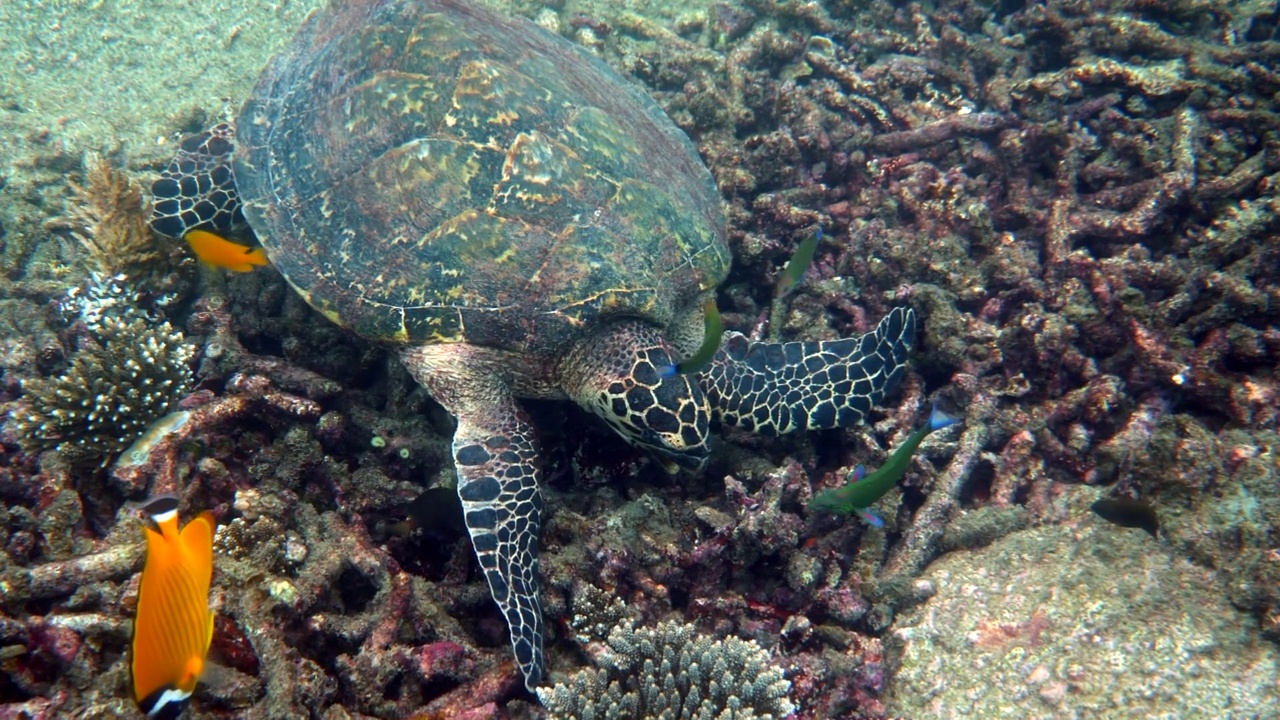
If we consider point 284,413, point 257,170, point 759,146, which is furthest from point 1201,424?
point 257,170

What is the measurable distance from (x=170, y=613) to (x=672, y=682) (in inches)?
75.5

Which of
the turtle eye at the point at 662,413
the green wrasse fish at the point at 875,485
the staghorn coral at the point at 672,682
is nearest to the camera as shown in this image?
the staghorn coral at the point at 672,682

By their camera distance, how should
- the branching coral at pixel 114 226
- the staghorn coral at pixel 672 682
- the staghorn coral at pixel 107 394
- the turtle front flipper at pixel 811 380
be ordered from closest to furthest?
1. the staghorn coral at pixel 672 682
2. the staghorn coral at pixel 107 394
3. the turtle front flipper at pixel 811 380
4. the branching coral at pixel 114 226

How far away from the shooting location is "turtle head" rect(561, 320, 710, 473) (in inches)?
142

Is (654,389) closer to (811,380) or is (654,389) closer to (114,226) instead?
(811,380)

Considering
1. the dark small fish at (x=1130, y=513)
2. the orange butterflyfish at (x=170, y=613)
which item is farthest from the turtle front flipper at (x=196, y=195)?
the dark small fish at (x=1130, y=513)

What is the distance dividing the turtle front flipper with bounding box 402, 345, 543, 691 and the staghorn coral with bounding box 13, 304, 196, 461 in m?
1.40

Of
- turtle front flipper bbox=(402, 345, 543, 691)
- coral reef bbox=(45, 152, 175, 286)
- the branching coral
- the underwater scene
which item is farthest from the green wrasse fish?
the branching coral

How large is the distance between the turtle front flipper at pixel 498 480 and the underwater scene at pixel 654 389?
0.02 m

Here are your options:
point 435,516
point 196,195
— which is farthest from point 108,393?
point 435,516

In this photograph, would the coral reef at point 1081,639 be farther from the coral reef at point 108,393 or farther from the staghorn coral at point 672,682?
the coral reef at point 108,393

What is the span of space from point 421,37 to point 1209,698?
5.44 m

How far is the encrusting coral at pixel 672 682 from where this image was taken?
105 inches

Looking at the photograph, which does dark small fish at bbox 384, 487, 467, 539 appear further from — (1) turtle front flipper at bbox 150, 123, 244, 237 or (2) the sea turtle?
(1) turtle front flipper at bbox 150, 123, 244, 237
